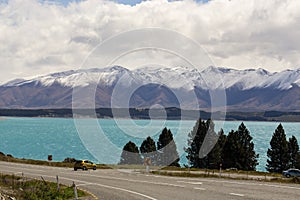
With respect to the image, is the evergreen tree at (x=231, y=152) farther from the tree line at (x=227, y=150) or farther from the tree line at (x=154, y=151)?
the tree line at (x=154, y=151)

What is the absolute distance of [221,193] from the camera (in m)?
26.6

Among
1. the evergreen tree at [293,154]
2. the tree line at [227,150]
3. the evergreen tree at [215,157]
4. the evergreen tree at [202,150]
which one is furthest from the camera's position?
the evergreen tree at [293,154]

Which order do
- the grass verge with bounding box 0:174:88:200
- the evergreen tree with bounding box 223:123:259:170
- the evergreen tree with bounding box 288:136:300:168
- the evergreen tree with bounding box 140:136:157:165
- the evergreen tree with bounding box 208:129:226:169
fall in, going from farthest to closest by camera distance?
1. the evergreen tree with bounding box 140:136:157:165
2. the evergreen tree with bounding box 288:136:300:168
3. the evergreen tree with bounding box 208:129:226:169
4. the evergreen tree with bounding box 223:123:259:170
5. the grass verge with bounding box 0:174:88:200

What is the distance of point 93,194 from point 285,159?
83.2m

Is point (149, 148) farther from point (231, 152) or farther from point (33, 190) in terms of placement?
point (33, 190)

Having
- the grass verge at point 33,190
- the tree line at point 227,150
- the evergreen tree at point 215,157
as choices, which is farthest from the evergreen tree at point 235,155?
the grass verge at point 33,190

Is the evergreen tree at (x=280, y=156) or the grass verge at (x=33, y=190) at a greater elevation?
the evergreen tree at (x=280, y=156)

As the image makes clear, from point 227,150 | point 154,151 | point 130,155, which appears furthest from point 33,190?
point 130,155

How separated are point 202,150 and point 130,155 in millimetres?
22114

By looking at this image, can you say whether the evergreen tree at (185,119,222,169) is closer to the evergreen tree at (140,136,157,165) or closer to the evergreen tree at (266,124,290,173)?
the evergreen tree at (140,136,157,165)

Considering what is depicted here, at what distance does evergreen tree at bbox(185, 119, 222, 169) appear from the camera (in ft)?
325

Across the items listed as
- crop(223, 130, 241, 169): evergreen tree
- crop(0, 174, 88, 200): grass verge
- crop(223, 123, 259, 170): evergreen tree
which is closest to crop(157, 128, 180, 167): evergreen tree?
crop(223, 130, 241, 169): evergreen tree

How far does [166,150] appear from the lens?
120 metres

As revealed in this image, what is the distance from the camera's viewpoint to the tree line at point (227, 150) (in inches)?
3848
